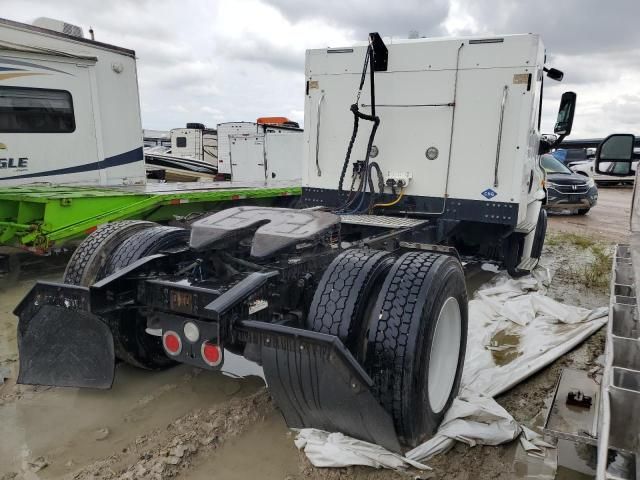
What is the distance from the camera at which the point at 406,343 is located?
2.61 metres

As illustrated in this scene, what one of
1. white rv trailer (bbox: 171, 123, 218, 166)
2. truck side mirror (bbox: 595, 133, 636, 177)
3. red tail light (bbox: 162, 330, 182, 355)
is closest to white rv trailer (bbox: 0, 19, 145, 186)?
red tail light (bbox: 162, 330, 182, 355)

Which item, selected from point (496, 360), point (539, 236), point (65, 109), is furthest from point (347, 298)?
point (65, 109)

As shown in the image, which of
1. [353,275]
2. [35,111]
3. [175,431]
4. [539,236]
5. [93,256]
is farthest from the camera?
[539,236]

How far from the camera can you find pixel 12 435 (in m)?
3.05

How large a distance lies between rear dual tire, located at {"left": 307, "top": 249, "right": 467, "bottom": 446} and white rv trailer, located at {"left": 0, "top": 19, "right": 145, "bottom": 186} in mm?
5663

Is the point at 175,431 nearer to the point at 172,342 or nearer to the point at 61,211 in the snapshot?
the point at 172,342

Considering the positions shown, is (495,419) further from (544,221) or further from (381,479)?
(544,221)

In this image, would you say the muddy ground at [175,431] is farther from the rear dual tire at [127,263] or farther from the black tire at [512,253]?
the black tire at [512,253]

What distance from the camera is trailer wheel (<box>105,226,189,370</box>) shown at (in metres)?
3.40

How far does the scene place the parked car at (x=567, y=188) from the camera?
1391 cm

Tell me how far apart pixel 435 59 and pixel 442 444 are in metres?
3.64

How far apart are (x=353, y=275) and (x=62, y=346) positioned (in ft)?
6.04

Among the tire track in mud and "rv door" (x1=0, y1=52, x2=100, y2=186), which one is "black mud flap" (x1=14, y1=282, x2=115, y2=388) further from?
"rv door" (x1=0, y1=52, x2=100, y2=186)

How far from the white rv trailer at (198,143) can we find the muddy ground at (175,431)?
1463 centimetres
